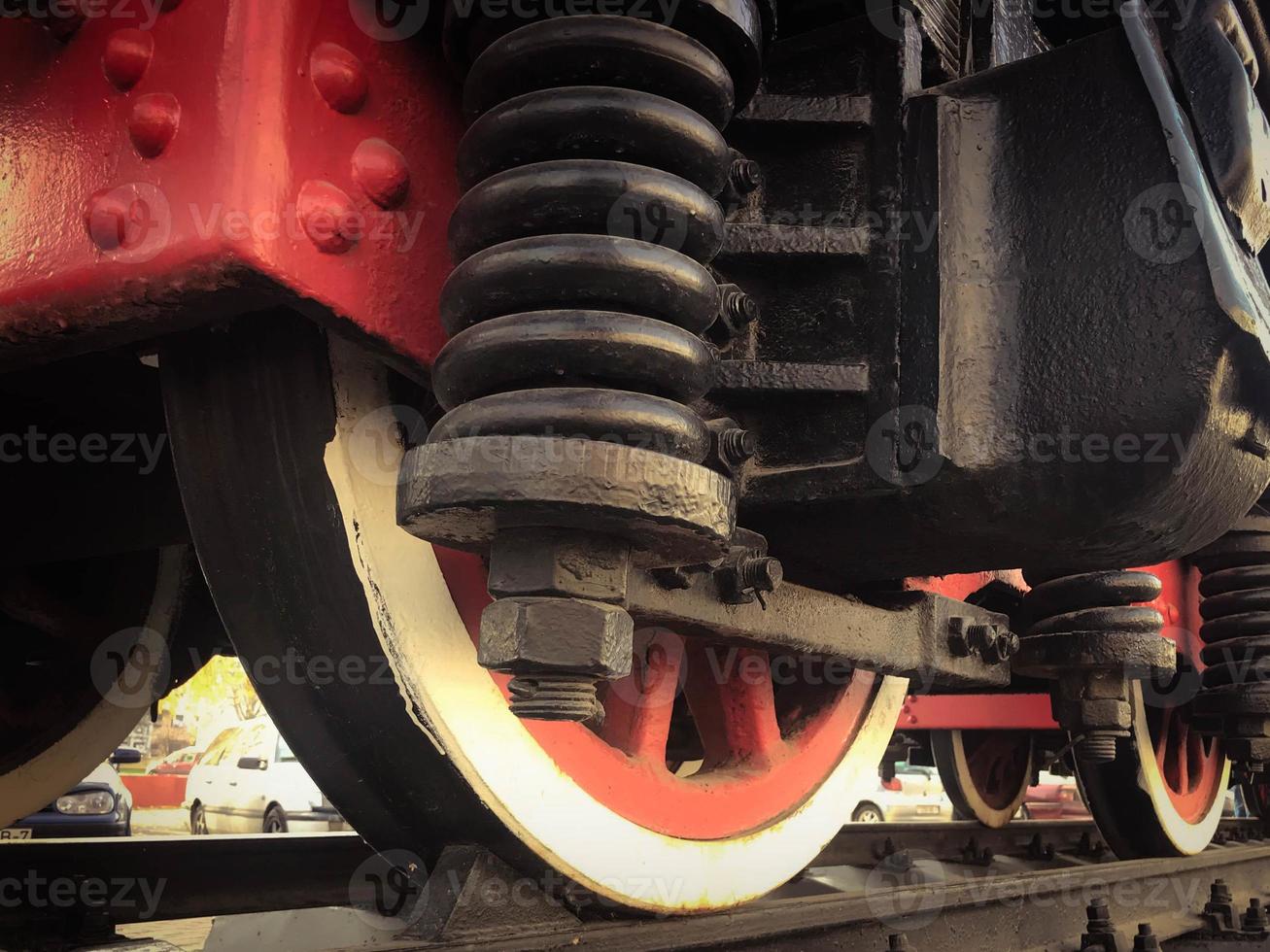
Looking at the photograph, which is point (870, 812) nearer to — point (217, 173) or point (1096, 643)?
point (1096, 643)

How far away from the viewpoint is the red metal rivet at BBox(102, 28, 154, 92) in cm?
121

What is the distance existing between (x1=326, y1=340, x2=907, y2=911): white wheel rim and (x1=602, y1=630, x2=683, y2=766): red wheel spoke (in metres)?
0.21

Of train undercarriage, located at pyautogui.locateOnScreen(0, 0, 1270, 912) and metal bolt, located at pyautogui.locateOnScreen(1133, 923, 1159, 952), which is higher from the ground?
train undercarriage, located at pyautogui.locateOnScreen(0, 0, 1270, 912)

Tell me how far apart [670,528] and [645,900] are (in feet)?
3.10

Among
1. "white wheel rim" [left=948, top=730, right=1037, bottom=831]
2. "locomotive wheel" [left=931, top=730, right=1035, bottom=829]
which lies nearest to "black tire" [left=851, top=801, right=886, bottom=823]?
"locomotive wheel" [left=931, top=730, right=1035, bottom=829]

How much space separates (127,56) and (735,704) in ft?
5.33

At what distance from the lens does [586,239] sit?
1.14m

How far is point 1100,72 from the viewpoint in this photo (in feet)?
4.70

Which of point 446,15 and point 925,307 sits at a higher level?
point 446,15

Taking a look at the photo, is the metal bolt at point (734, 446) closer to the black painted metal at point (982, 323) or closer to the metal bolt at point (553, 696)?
the black painted metal at point (982, 323)

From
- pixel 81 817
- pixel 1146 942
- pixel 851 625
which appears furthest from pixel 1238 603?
pixel 81 817

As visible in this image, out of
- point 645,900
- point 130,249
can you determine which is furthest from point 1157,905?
point 130,249

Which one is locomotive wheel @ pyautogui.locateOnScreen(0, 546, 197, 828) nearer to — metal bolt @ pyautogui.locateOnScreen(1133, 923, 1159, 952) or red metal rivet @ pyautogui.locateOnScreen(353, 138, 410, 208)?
red metal rivet @ pyautogui.locateOnScreen(353, 138, 410, 208)

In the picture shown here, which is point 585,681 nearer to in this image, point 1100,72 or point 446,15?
point 446,15
